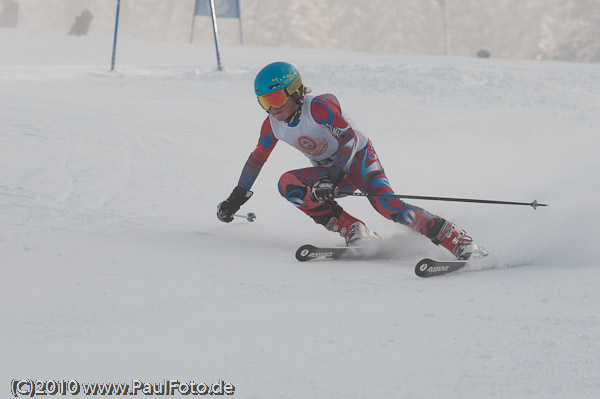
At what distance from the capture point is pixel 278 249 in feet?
16.1

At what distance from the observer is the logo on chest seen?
4.74 metres

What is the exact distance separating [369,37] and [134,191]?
136 ft

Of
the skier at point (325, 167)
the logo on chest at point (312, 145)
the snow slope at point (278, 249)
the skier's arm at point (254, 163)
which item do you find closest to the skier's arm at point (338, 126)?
the skier at point (325, 167)

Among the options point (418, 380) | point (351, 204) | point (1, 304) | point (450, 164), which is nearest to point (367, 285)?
point (418, 380)

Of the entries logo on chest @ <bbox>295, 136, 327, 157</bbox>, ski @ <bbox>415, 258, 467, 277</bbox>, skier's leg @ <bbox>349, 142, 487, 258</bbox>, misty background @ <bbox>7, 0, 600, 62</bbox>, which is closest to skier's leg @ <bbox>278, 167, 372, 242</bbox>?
logo on chest @ <bbox>295, 136, 327, 157</bbox>

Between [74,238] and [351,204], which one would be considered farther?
[351,204]

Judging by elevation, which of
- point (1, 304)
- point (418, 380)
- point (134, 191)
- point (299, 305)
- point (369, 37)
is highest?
point (418, 380)

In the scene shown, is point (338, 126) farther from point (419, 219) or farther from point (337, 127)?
point (419, 219)

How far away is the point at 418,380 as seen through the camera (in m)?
2.54

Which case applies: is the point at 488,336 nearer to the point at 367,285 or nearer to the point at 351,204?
the point at 367,285

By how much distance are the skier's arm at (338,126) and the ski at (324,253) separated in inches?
19.7


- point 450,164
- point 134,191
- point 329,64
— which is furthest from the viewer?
point 329,64

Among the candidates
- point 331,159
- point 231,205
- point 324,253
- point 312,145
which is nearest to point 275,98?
point 312,145

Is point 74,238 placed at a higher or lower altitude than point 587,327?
lower
